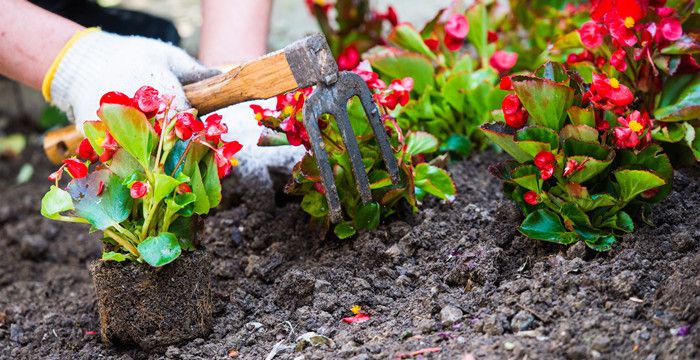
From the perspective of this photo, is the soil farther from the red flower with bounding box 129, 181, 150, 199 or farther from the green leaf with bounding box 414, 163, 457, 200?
the red flower with bounding box 129, 181, 150, 199

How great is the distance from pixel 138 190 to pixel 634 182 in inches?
32.8

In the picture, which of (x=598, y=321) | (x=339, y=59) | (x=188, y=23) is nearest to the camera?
(x=598, y=321)

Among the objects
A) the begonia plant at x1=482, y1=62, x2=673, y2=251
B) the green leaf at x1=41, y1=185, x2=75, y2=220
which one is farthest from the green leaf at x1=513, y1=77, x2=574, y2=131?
the green leaf at x1=41, y1=185, x2=75, y2=220

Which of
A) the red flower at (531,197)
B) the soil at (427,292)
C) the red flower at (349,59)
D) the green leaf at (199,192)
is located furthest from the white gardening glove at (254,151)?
the red flower at (531,197)

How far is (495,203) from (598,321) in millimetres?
551

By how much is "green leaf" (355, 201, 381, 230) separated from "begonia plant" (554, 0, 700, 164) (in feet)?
1.53

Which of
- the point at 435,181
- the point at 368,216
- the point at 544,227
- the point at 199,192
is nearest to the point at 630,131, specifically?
the point at 544,227

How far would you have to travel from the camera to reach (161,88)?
1.67m

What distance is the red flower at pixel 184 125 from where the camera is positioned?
1.38 metres

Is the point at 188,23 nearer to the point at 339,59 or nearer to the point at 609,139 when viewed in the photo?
the point at 339,59

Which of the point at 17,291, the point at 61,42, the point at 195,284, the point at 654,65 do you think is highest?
the point at 61,42

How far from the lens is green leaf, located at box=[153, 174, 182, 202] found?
133 cm

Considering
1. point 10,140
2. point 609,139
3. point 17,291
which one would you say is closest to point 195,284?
point 17,291

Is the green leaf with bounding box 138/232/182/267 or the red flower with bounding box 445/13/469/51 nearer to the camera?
the green leaf with bounding box 138/232/182/267
